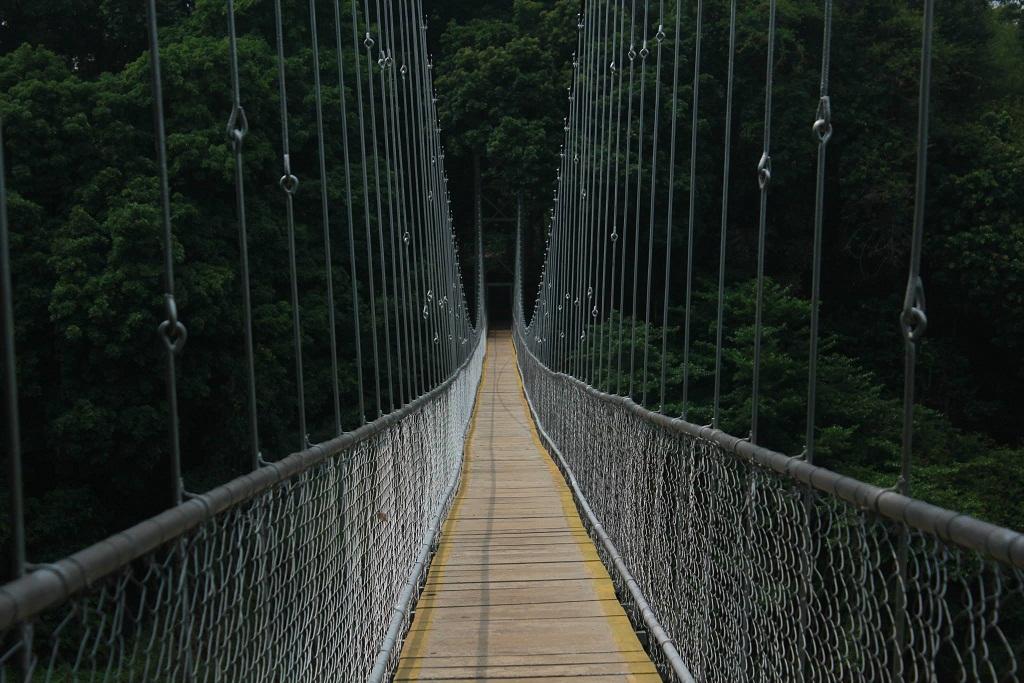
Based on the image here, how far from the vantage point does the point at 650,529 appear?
2656 millimetres

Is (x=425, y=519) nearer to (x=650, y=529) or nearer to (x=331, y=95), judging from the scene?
(x=650, y=529)

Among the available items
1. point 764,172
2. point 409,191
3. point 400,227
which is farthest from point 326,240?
point 409,191

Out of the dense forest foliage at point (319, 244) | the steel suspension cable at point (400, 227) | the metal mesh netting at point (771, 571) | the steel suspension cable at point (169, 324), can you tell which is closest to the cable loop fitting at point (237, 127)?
the steel suspension cable at point (169, 324)

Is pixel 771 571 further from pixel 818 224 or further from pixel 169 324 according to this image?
pixel 169 324

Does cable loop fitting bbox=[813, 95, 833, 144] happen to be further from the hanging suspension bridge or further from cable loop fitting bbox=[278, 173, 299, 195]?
cable loop fitting bbox=[278, 173, 299, 195]

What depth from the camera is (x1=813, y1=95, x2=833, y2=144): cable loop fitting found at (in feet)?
5.17

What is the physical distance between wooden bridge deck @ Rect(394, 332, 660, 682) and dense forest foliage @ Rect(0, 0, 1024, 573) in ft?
18.0

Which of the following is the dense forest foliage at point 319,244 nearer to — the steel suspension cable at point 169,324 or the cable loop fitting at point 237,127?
the cable loop fitting at point 237,127

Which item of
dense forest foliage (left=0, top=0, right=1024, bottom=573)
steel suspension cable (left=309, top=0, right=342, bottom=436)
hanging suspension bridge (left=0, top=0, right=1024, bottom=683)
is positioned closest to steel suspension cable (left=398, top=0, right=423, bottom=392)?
hanging suspension bridge (left=0, top=0, right=1024, bottom=683)

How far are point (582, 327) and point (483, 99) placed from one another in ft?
49.2

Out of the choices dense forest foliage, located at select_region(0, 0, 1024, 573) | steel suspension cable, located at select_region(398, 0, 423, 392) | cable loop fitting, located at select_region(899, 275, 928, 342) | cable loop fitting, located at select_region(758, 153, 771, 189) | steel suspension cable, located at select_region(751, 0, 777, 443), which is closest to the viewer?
cable loop fitting, located at select_region(899, 275, 928, 342)

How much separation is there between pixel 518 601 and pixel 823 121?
1.89m

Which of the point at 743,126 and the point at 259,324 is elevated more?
the point at 743,126

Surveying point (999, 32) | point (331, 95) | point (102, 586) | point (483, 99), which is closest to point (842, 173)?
point (999, 32)
